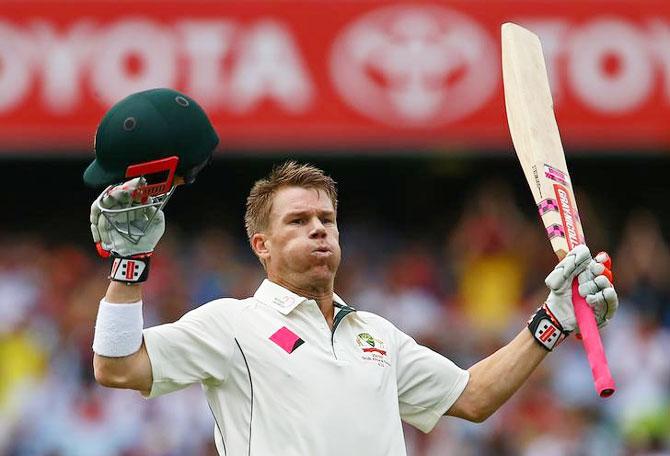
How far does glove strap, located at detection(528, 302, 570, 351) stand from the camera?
4.85 metres

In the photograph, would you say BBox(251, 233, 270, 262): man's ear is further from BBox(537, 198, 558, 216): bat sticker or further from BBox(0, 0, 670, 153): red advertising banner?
BBox(0, 0, 670, 153): red advertising banner

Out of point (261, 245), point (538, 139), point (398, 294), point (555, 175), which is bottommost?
point (398, 294)

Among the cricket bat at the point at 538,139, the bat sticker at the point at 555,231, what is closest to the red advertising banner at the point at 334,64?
the cricket bat at the point at 538,139

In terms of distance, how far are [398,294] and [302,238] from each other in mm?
6466

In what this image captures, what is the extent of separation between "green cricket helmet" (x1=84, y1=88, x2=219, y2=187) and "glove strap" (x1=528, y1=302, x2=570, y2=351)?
4.21 feet

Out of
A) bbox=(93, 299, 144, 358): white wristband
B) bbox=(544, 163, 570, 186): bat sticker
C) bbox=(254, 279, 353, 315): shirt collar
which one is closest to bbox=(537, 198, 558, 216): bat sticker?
bbox=(544, 163, 570, 186): bat sticker

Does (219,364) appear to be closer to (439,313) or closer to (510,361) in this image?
(510,361)

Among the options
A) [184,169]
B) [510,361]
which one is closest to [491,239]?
[510,361]

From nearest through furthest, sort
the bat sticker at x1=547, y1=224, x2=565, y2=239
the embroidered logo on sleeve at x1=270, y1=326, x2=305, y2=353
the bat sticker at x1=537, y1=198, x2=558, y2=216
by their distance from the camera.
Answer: the embroidered logo on sleeve at x1=270, y1=326, x2=305, y2=353 < the bat sticker at x1=547, y1=224, x2=565, y2=239 < the bat sticker at x1=537, y1=198, x2=558, y2=216

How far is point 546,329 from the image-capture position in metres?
Result: 4.86

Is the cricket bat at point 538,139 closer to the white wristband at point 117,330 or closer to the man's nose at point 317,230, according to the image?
the man's nose at point 317,230

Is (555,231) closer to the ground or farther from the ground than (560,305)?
farther from the ground

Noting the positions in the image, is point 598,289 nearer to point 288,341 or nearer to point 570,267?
point 570,267

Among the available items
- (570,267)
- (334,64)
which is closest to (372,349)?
(570,267)
